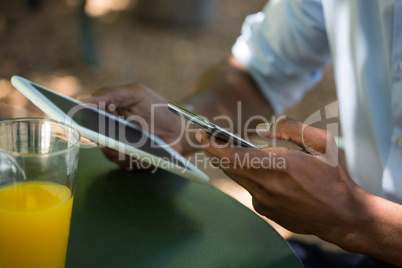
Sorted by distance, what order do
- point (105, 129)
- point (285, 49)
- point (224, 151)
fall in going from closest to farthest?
point (224, 151) → point (105, 129) → point (285, 49)

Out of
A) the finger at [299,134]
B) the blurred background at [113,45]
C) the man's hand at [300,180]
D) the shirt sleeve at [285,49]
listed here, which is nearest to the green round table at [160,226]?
the man's hand at [300,180]

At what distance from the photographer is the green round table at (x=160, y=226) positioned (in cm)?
78

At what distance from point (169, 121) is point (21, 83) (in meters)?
0.43

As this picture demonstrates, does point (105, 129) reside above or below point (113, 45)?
above

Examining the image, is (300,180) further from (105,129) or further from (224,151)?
(105,129)

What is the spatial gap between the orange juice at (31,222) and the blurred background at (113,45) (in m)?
2.01

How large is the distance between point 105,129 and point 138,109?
257 millimetres

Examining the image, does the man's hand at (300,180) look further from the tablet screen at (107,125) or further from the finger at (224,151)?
the tablet screen at (107,125)

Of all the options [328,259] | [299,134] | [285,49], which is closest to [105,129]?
[299,134]

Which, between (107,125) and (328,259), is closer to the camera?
(107,125)

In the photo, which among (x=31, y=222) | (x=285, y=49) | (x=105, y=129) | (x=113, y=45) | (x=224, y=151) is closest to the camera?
(x=31, y=222)

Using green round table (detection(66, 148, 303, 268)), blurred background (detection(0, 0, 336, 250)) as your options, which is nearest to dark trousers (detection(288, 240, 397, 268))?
green round table (detection(66, 148, 303, 268))

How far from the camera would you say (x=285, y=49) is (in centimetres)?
144

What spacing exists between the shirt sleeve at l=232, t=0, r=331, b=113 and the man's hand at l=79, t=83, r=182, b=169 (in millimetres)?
407
